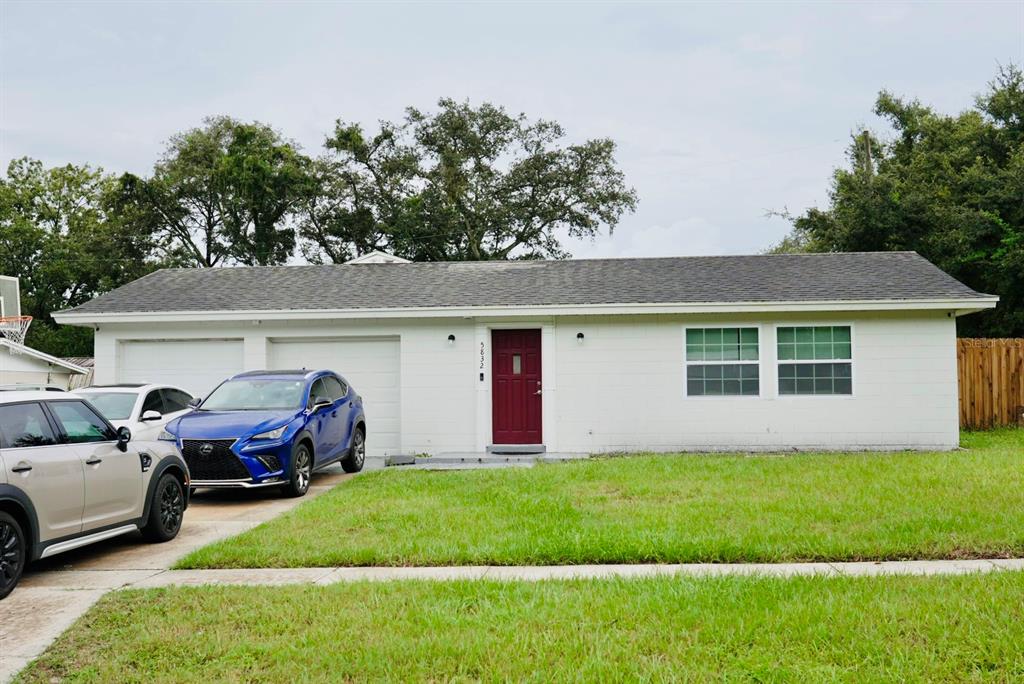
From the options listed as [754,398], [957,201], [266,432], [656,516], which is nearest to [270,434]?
[266,432]

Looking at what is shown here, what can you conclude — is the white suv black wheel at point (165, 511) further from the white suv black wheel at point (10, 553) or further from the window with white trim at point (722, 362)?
the window with white trim at point (722, 362)

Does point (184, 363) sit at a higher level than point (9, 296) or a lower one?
lower

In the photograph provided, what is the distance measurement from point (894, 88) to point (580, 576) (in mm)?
32015

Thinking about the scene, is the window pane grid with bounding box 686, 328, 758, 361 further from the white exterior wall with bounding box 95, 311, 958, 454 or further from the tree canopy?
the tree canopy

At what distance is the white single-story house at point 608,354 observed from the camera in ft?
46.6

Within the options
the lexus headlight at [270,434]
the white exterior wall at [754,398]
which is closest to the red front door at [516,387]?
the white exterior wall at [754,398]

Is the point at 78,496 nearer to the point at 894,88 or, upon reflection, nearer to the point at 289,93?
the point at 289,93

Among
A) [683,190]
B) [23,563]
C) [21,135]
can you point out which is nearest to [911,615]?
[23,563]

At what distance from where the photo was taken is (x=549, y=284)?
1609 centimetres

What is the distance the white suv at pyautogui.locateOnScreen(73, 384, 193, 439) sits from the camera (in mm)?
11203

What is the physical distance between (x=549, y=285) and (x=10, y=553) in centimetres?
1132

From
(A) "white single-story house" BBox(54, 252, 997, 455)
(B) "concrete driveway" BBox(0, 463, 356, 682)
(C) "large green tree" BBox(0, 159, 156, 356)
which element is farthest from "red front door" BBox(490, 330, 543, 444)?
(C) "large green tree" BBox(0, 159, 156, 356)

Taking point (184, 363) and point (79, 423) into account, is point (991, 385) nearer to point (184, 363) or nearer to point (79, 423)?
point (184, 363)

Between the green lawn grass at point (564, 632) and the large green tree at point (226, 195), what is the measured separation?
3505 centimetres
